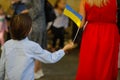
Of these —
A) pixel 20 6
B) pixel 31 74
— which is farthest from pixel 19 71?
pixel 20 6

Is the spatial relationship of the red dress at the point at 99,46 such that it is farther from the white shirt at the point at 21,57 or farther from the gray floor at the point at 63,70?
the gray floor at the point at 63,70

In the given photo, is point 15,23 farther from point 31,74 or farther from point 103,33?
point 103,33

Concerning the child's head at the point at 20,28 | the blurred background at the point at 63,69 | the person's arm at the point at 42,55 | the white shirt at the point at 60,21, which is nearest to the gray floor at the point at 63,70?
the blurred background at the point at 63,69

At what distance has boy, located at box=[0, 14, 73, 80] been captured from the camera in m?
3.68

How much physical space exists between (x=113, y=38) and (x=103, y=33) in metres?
0.15

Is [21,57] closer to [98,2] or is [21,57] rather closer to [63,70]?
[98,2]

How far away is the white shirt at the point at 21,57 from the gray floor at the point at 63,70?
318 centimetres

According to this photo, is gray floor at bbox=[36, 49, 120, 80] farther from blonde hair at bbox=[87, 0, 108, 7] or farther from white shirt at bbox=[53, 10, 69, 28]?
blonde hair at bbox=[87, 0, 108, 7]

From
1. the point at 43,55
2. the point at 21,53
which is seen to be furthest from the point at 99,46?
the point at 21,53

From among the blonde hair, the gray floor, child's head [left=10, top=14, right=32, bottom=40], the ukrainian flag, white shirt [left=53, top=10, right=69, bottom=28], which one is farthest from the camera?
white shirt [left=53, top=10, right=69, bottom=28]

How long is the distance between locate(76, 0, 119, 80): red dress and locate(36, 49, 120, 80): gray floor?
180 cm

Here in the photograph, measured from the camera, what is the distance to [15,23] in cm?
371

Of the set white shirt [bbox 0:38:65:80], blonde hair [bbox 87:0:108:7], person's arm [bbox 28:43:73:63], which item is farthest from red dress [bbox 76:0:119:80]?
white shirt [bbox 0:38:65:80]

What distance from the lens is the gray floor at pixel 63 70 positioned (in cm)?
706
